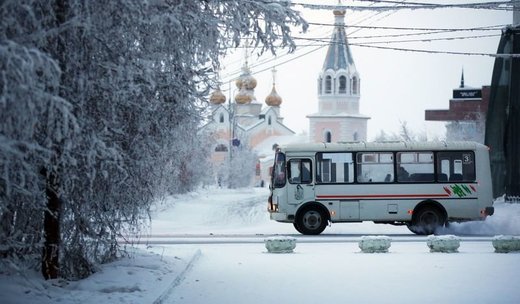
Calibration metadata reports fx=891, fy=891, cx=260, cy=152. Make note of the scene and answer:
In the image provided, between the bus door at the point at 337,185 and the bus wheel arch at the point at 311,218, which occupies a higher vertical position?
the bus door at the point at 337,185

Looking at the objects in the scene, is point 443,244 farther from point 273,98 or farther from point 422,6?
point 273,98

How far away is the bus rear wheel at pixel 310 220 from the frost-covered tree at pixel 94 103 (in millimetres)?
11356

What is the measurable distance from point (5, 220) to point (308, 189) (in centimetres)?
1586

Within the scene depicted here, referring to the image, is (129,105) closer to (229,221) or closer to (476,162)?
(476,162)

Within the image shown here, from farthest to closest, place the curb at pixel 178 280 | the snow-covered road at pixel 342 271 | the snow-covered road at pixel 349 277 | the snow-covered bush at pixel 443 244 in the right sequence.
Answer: the snow-covered bush at pixel 443 244
the snow-covered road at pixel 342 271
the snow-covered road at pixel 349 277
the curb at pixel 178 280

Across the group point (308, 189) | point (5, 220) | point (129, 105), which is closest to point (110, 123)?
point (129, 105)

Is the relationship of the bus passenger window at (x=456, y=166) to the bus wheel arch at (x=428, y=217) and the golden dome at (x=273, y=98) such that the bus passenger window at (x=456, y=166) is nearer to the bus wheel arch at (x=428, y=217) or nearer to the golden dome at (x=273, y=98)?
the bus wheel arch at (x=428, y=217)

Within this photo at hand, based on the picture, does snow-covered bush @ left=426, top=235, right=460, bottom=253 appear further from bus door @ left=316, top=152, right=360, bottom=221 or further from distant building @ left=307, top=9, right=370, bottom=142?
distant building @ left=307, top=9, right=370, bottom=142

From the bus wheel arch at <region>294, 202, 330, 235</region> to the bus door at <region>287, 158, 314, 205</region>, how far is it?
0.92 ft

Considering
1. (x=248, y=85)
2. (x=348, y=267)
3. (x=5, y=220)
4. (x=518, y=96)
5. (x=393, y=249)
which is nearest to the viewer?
(x=5, y=220)

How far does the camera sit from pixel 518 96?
34812 millimetres

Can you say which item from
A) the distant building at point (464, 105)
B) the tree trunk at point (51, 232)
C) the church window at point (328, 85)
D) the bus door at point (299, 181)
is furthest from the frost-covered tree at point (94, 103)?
the church window at point (328, 85)

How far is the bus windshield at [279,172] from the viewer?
90.3 ft

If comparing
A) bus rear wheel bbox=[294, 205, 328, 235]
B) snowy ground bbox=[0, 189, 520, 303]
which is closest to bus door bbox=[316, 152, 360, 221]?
bus rear wheel bbox=[294, 205, 328, 235]
